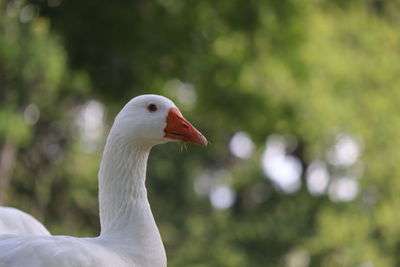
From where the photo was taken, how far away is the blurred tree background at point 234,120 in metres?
10.1

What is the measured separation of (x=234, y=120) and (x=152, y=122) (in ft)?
25.2

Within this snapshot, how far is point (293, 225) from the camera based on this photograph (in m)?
17.0

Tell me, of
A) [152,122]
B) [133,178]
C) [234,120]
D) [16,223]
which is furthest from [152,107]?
[234,120]

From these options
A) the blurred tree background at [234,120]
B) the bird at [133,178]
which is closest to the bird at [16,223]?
the bird at [133,178]

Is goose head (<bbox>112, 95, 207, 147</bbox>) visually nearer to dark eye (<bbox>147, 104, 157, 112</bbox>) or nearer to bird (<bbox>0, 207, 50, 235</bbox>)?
dark eye (<bbox>147, 104, 157, 112</bbox>)

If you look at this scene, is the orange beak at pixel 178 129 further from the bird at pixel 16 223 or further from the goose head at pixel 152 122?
the bird at pixel 16 223

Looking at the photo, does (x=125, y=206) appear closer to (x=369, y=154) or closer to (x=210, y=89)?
(x=210, y=89)

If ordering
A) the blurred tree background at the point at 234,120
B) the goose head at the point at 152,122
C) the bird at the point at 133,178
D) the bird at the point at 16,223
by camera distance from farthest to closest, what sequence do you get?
the blurred tree background at the point at 234,120, the bird at the point at 16,223, the goose head at the point at 152,122, the bird at the point at 133,178

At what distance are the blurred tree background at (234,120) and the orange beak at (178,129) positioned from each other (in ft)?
17.2

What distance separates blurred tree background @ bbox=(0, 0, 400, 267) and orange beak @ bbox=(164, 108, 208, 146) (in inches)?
206

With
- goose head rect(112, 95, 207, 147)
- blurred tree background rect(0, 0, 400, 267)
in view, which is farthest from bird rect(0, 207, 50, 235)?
blurred tree background rect(0, 0, 400, 267)

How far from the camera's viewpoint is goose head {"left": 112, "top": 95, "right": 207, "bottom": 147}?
384 centimetres

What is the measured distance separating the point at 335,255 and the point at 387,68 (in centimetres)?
382

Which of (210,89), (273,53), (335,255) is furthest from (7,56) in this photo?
(335,255)
